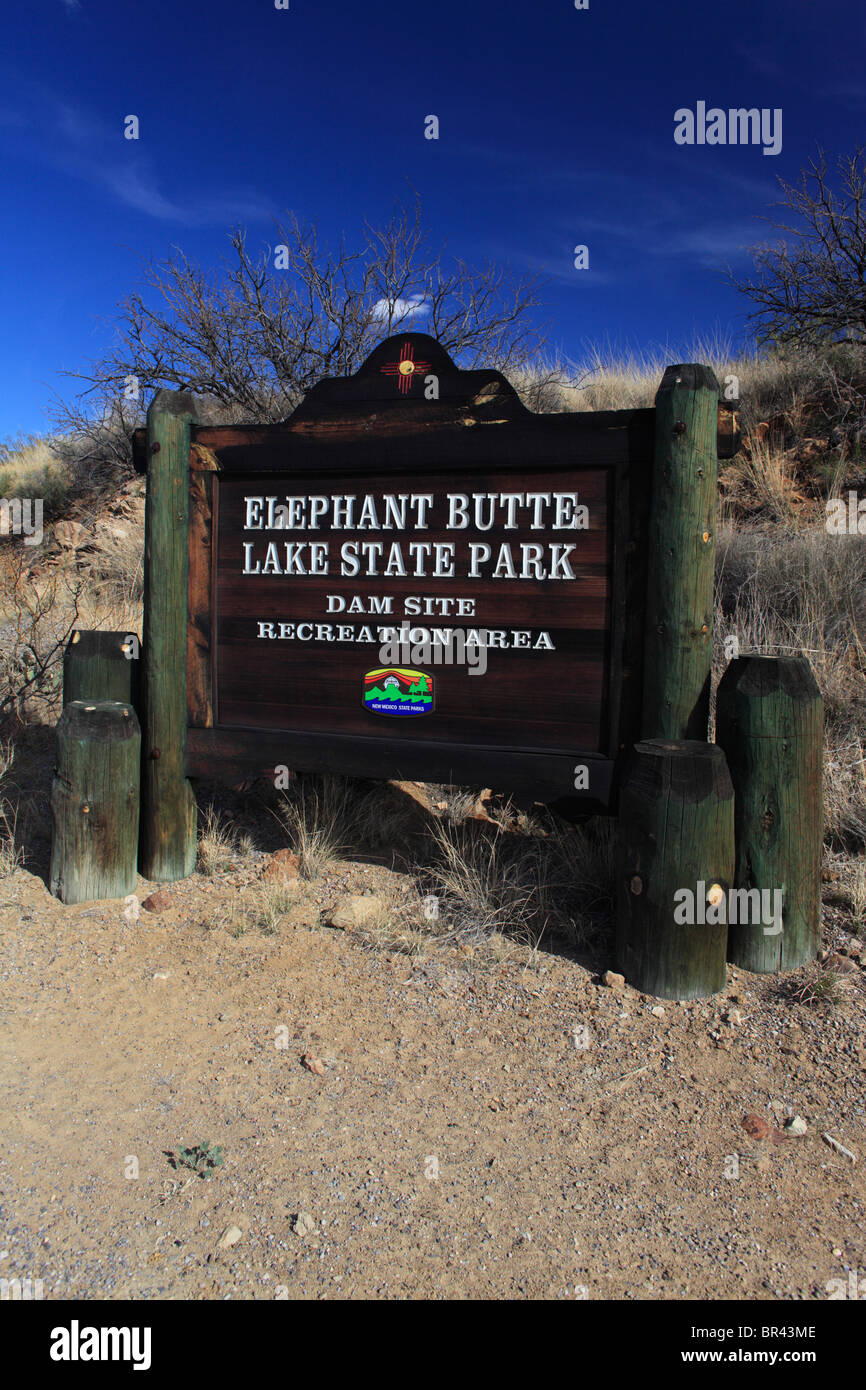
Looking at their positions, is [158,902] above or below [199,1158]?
above

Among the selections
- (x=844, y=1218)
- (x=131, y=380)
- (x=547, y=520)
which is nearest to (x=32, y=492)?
(x=131, y=380)

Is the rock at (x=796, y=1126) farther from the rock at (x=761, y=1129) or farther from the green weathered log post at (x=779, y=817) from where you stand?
the green weathered log post at (x=779, y=817)

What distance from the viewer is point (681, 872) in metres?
3.02

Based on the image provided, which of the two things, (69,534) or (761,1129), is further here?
(69,534)

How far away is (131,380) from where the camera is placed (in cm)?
1052

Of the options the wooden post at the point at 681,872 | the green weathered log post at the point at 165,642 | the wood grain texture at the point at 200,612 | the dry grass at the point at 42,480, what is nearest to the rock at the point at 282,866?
the green weathered log post at the point at 165,642

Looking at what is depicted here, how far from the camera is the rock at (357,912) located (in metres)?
3.66

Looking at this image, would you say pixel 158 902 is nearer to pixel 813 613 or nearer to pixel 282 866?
pixel 282 866

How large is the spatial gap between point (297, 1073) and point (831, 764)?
2.94 meters

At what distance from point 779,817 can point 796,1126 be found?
3.42 ft

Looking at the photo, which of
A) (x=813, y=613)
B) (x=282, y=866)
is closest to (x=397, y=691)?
(x=282, y=866)

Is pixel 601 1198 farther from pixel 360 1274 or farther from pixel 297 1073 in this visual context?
pixel 297 1073

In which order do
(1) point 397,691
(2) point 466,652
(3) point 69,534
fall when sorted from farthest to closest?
1. (3) point 69,534
2. (1) point 397,691
3. (2) point 466,652

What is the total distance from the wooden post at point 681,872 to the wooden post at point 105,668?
246 centimetres
